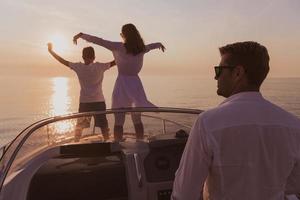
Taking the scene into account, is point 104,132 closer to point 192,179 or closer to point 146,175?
point 146,175

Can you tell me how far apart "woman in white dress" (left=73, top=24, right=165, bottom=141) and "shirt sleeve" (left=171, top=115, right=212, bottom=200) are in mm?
3666

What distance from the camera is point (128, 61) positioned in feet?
19.7

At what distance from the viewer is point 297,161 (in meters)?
2.10

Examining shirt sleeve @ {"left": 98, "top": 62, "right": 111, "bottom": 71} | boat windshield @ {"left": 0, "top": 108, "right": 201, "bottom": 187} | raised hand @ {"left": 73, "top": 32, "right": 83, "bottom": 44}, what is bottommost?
boat windshield @ {"left": 0, "top": 108, "right": 201, "bottom": 187}

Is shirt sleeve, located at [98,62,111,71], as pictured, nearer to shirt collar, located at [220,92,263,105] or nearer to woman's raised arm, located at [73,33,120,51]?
woman's raised arm, located at [73,33,120,51]

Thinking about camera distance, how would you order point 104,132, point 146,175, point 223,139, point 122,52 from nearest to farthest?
1. point 223,139
2. point 146,175
3. point 104,132
4. point 122,52

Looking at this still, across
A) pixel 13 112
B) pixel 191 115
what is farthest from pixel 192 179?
pixel 13 112

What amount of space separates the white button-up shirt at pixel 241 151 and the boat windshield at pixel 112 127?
6.32 ft

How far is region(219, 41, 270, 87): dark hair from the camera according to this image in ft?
6.47

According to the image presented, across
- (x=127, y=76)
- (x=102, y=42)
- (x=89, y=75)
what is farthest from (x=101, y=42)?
(x=89, y=75)

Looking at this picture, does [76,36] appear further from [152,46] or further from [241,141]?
[241,141]

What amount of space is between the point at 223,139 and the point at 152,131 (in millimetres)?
2410

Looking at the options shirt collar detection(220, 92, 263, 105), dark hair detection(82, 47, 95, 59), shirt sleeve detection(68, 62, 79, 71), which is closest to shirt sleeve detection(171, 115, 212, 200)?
shirt collar detection(220, 92, 263, 105)

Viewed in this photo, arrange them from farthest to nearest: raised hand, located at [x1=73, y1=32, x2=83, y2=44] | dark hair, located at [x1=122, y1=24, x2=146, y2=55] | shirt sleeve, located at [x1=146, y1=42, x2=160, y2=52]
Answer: shirt sleeve, located at [x1=146, y1=42, x2=160, y2=52], raised hand, located at [x1=73, y1=32, x2=83, y2=44], dark hair, located at [x1=122, y1=24, x2=146, y2=55]
